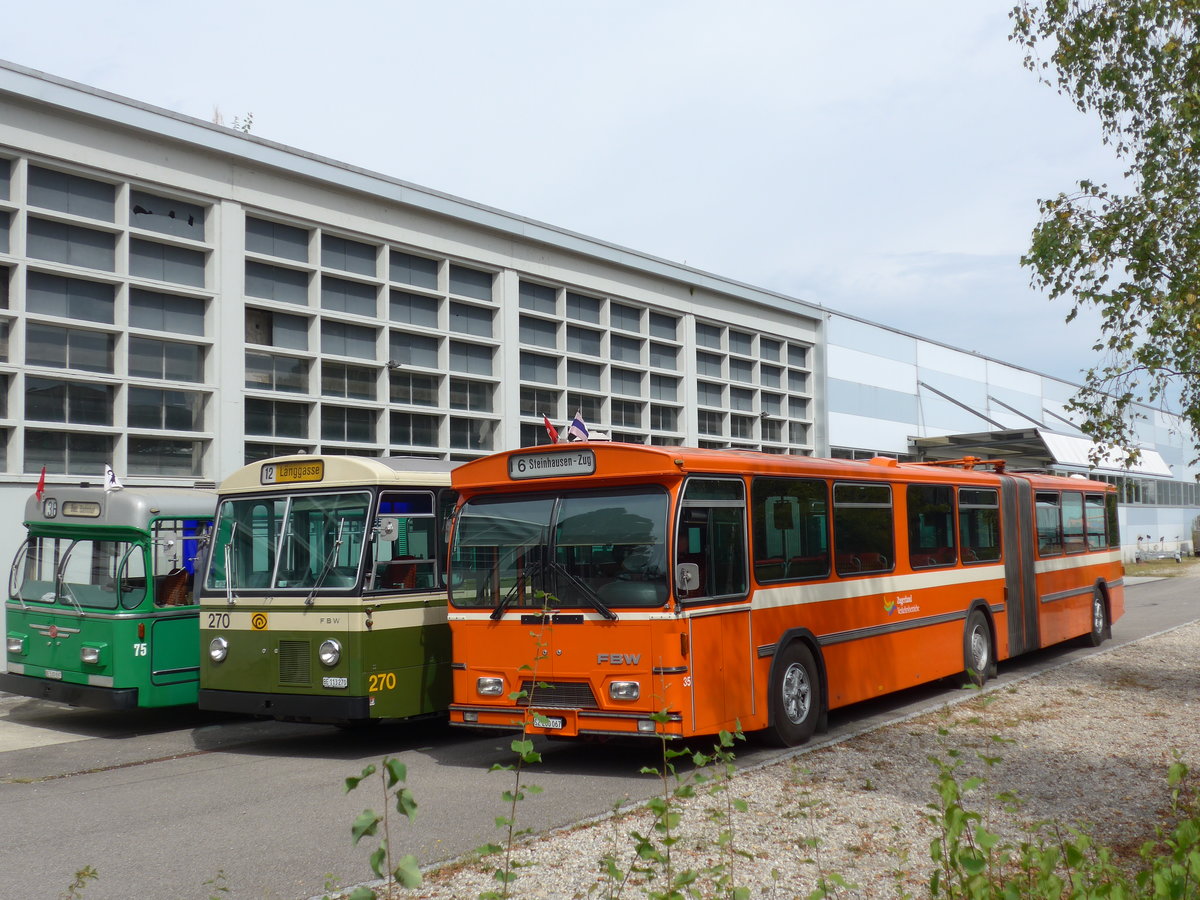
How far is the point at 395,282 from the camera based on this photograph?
2203 cm

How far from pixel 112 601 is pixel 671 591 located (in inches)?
250

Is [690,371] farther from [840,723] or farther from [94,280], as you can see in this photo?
[840,723]

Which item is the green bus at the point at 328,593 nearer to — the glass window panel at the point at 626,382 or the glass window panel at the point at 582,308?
the glass window panel at the point at 582,308

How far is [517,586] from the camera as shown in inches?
389

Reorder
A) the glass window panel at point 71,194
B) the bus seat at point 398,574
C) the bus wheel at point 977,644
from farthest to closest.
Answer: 1. the glass window panel at point 71,194
2. the bus wheel at point 977,644
3. the bus seat at point 398,574

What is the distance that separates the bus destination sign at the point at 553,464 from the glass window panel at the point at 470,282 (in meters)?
13.8

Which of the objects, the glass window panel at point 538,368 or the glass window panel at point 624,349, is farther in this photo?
the glass window panel at point 624,349

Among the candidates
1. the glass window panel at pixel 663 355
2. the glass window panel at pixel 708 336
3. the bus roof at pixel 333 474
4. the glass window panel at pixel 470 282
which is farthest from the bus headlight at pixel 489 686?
the glass window panel at pixel 708 336

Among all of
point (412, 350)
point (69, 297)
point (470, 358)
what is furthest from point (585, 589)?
point (470, 358)

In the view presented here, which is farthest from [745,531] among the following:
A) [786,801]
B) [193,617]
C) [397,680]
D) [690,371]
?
[690,371]

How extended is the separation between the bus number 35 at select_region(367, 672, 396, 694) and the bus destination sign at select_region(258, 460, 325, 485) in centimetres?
192

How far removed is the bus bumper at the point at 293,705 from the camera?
34.0ft

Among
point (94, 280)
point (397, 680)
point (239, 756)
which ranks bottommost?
point (239, 756)

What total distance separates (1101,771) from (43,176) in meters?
15.9
